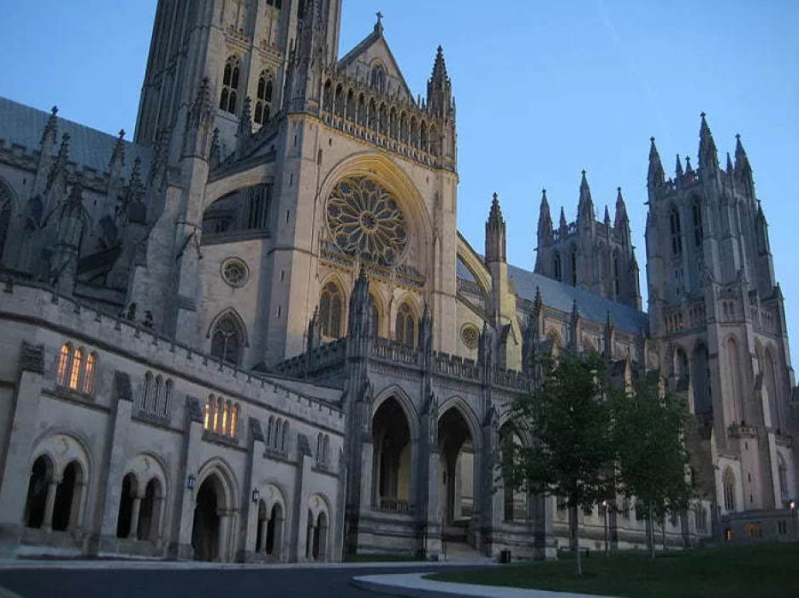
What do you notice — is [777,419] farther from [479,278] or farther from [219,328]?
[219,328]

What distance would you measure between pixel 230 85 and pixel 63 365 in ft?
168

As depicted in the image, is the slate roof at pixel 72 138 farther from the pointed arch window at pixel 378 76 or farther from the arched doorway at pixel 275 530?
the arched doorway at pixel 275 530

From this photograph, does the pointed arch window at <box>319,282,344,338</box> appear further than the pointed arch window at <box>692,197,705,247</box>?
No

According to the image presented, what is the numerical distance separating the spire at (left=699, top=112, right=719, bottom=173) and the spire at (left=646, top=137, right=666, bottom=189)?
19.3ft

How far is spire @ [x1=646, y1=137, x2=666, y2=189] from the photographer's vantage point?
99.8 meters

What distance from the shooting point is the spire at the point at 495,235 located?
56688 mm

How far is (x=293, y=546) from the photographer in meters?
33.8

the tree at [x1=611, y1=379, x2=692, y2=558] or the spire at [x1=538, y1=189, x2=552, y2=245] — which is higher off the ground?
the spire at [x1=538, y1=189, x2=552, y2=245]

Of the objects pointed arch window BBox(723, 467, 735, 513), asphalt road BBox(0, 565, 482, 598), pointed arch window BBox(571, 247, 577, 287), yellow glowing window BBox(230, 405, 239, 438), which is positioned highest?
pointed arch window BBox(571, 247, 577, 287)

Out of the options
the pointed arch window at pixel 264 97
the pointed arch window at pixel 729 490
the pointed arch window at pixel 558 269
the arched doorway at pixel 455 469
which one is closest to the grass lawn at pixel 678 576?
the arched doorway at pixel 455 469

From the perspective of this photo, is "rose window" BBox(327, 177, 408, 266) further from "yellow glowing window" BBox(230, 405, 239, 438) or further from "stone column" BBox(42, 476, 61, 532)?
"stone column" BBox(42, 476, 61, 532)

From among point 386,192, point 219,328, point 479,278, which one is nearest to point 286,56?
point 386,192

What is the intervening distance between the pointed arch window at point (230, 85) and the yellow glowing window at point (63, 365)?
49.3 metres

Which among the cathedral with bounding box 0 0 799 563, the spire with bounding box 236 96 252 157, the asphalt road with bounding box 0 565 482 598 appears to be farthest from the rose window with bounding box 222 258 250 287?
the asphalt road with bounding box 0 565 482 598
